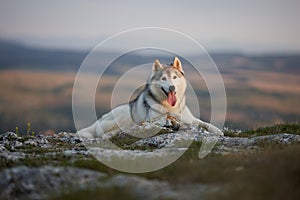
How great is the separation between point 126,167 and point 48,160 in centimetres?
354

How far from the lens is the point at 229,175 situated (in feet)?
35.9

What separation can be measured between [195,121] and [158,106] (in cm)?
235

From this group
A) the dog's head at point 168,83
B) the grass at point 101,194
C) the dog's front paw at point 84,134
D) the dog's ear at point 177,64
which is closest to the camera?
the grass at point 101,194

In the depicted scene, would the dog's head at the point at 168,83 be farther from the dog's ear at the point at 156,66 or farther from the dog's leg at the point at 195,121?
the dog's leg at the point at 195,121

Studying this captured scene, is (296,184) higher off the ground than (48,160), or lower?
higher

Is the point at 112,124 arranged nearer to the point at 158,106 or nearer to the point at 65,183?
the point at 158,106

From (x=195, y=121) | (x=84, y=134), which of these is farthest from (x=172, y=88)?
(x=84, y=134)

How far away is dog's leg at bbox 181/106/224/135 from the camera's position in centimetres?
2508

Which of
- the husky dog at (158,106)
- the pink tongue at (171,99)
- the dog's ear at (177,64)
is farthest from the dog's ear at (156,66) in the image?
the pink tongue at (171,99)

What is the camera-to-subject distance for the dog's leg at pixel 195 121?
25.1 metres

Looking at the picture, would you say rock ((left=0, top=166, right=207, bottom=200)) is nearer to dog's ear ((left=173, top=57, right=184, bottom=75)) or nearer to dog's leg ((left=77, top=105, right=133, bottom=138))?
dog's ear ((left=173, top=57, right=184, bottom=75))

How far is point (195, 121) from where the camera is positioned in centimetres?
2617

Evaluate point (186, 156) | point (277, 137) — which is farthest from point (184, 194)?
point (277, 137)

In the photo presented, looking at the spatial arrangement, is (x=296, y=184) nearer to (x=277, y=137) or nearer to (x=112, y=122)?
(x=277, y=137)
